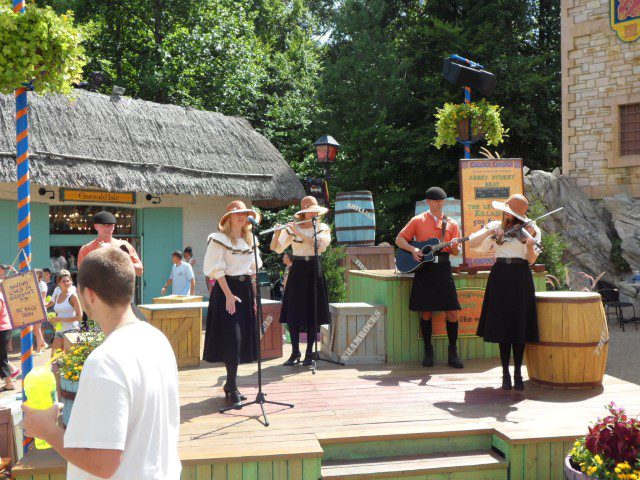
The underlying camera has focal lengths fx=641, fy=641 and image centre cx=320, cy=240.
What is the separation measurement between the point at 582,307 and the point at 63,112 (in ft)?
A: 36.9

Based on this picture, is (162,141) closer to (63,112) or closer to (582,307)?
(63,112)

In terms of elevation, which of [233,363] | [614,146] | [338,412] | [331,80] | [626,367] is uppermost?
[331,80]

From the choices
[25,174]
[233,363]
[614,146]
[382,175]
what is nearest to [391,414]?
[233,363]

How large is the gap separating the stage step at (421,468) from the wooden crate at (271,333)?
11.0 ft

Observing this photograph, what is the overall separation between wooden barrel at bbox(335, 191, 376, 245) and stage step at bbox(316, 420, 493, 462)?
7.15 m

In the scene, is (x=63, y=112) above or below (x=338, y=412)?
above

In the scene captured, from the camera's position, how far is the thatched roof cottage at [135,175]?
12.1m

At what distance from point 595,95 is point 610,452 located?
15569mm

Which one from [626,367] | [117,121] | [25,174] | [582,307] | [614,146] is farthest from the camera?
[614,146]

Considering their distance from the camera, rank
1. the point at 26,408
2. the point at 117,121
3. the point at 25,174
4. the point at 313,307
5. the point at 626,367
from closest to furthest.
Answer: the point at 26,408 → the point at 25,174 → the point at 313,307 → the point at 626,367 → the point at 117,121

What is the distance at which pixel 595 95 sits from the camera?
17.1m

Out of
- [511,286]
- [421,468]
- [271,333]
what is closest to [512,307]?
[511,286]

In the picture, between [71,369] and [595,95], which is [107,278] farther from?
[595,95]

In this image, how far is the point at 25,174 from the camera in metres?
4.73
